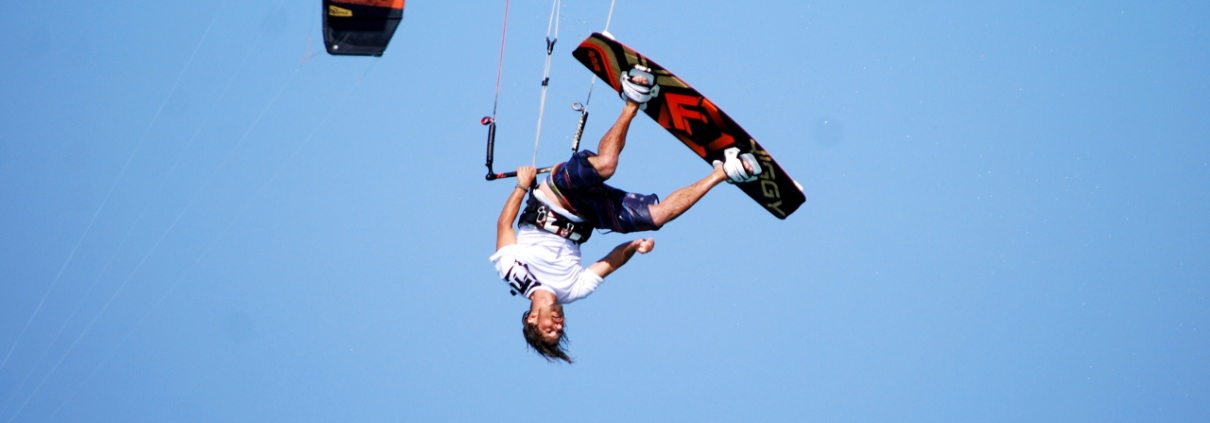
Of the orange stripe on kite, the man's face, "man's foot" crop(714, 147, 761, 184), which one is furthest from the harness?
the orange stripe on kite

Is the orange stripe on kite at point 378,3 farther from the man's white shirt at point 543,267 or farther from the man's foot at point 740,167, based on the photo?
the man's foot at point 740,167

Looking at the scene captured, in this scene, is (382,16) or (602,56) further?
(382,16)

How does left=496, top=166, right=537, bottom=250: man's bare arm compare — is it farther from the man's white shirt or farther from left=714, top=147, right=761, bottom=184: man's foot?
left=714, top=147, right=761, bottom=184: man's foot

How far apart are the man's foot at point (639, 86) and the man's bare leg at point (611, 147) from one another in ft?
0.35

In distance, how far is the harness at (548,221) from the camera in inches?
374

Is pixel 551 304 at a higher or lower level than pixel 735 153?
lower

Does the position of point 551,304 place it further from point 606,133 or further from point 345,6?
point 345,6

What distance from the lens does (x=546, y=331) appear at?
9414 mm

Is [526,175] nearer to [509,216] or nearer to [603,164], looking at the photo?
[509,216]

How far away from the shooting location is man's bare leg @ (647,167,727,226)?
9.30 m

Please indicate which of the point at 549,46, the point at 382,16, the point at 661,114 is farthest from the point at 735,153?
the point at 382,16

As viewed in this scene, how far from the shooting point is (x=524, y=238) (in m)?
9.55

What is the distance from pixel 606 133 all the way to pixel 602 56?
1.98 ft

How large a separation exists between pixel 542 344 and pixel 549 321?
7.2 inches
